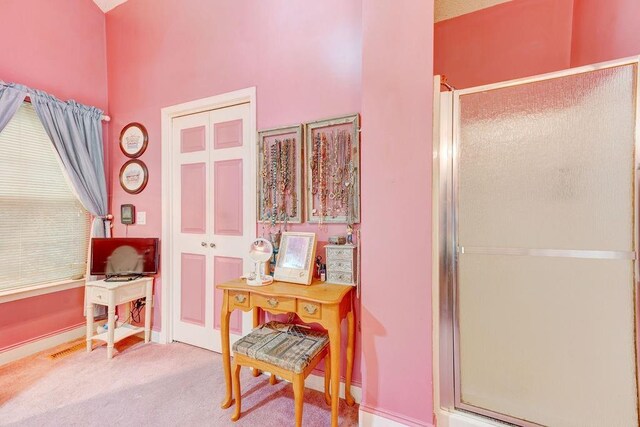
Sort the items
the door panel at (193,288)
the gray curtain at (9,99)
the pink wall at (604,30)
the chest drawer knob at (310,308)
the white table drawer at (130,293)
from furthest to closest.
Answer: the door panel at (193,288) < the white table drawer at (130,293) < the gray curtain at (9,99) < the chest drawer knob at (310,308) < the pink wall at (604,30)

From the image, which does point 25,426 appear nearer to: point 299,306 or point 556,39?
point 299,306

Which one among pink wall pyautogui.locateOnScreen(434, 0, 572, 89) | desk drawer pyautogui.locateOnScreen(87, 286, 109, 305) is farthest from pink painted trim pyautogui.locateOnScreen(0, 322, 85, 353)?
pink wall pyautogui.locateOnScreen(434, 0, 572, 89)

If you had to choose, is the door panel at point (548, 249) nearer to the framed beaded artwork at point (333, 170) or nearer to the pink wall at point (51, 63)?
the framed beaded artwork at point (333, 170)

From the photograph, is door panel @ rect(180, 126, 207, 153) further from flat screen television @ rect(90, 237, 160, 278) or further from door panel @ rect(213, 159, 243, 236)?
flat screen television @ rect(90, 237, 160, 278)

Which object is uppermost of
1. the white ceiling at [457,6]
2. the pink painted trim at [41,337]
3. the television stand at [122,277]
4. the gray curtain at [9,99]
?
the white ceiling at [457,6]

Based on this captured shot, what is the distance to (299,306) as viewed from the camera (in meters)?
1.56

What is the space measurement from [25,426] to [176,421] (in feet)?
2.87

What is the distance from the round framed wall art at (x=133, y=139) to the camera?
2.69 metres

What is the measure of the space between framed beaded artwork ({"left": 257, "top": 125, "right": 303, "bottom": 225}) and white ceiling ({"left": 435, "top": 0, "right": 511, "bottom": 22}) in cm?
146

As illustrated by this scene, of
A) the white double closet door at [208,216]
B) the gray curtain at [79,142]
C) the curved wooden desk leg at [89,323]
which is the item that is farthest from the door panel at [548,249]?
the gray curtain at [79,142]

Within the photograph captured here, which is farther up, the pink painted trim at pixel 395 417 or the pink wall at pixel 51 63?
the pink wall at pixel 51 63

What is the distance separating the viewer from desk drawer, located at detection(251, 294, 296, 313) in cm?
157

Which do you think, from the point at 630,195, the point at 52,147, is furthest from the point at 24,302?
the point at 630,195

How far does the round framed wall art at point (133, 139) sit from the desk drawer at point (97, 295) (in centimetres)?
132
